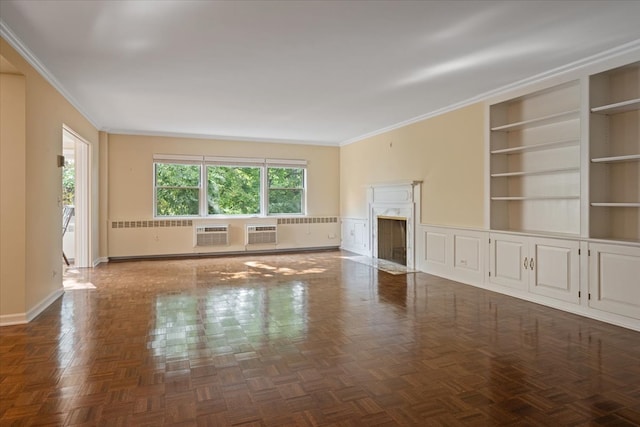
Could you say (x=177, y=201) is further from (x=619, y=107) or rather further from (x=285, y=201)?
(x=619, y=107)

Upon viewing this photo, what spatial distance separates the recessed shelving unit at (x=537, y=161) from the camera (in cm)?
432

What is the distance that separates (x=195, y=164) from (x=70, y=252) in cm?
296

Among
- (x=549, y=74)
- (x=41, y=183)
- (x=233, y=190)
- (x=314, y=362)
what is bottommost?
(x=314, y=362)

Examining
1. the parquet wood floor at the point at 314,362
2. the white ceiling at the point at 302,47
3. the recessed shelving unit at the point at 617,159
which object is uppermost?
the white ceiling at the point at 302,47

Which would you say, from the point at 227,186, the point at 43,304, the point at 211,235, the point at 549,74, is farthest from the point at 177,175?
the point at 549,74

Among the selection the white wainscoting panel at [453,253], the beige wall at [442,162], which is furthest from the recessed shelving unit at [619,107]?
the white wainscoting panel at [453,253]

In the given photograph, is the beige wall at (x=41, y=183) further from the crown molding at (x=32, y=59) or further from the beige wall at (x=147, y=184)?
the beige wall at (x=147, y=184)

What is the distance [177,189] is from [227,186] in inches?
40.3

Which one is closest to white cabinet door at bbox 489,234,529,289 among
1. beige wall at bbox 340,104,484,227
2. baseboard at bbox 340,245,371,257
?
beige wall at bbox 340,104,484,227

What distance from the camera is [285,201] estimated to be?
29.8 feet

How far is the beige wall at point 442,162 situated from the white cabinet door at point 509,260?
A: 476mm

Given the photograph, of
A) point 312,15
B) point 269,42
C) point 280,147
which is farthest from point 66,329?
point 280,147

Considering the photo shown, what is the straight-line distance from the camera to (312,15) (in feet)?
9.78

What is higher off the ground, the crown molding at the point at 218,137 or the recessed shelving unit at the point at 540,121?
the crown molding at the point at 218,137
